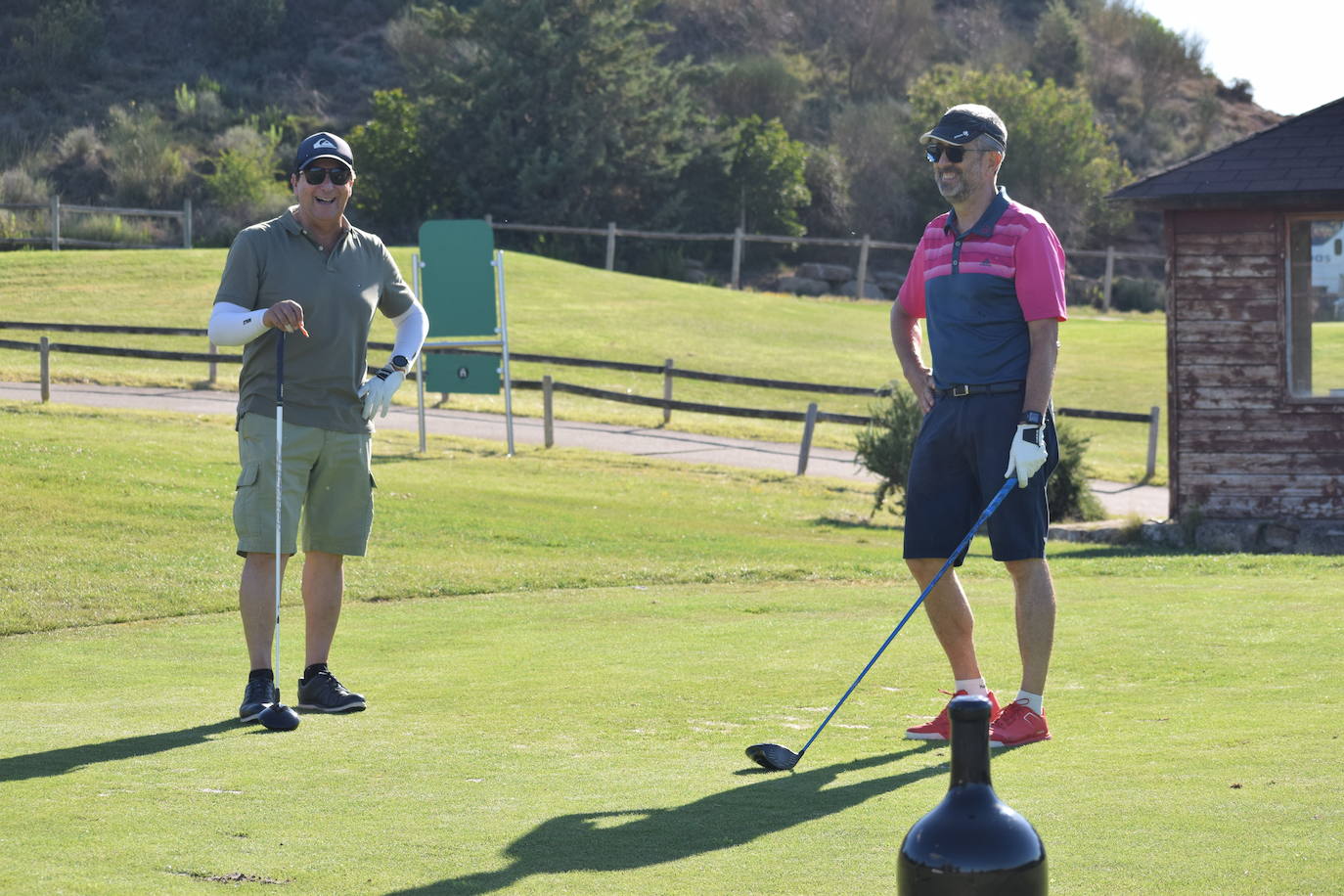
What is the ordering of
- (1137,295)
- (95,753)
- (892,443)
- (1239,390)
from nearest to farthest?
(95,753) → (1239,390) → (892,443) → (1137,295)

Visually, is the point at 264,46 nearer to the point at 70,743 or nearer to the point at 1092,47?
the point at 1092,47

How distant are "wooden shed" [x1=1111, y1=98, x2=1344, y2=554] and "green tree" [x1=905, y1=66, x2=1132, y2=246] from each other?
44612 mm

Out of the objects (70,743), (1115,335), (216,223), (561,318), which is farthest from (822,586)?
(216,223)

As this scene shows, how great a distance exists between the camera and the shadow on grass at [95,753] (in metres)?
5.22

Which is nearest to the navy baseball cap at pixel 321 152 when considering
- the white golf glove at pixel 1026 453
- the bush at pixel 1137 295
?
the white golf glove at pixel 1026 453

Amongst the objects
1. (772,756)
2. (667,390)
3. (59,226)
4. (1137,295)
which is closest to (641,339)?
(667,390)

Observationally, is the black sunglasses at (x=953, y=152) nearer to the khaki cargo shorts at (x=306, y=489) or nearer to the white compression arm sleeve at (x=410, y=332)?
the white compression arm sleeve at (x=410, y=332)

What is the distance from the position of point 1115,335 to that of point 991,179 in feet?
130

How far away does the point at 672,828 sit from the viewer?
4.51 metres

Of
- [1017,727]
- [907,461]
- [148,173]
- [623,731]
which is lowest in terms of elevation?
[623,731]

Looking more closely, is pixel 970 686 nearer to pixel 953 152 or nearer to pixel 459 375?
pixel 953 152

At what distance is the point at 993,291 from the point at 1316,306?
11880 millimetres

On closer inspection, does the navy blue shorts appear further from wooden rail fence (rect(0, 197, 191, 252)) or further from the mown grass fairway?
wooden rail fence (rect(0, 197, 191, 252))

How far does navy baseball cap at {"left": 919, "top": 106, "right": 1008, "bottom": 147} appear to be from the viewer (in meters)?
5.85
